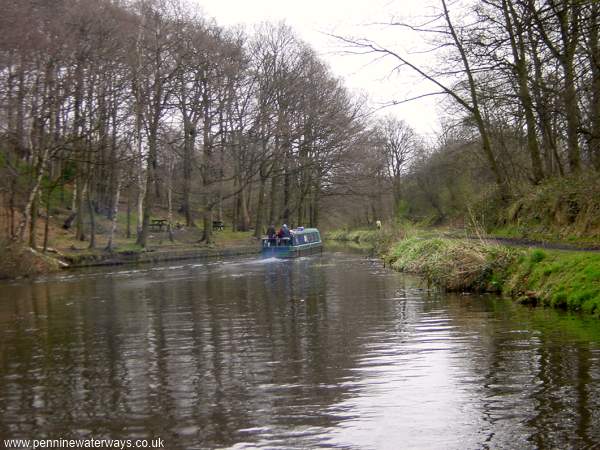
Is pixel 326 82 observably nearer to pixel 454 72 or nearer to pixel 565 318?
pixel 454 72

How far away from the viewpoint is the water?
6266 mm

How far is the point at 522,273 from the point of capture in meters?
15.4

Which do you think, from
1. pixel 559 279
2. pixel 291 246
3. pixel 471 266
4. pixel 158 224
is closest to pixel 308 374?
pixel 559 279

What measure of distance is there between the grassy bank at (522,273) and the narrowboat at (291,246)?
602 inches

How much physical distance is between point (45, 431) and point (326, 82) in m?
47.9

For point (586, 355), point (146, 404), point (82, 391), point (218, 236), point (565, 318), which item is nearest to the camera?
point (146, 404)

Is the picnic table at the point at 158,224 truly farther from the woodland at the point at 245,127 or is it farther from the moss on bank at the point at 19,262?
the moss on bank at the point at 19,262

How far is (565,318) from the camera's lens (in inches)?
467

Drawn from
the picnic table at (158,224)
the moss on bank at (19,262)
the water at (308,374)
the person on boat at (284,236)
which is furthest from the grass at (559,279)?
the picnic table at (158,224)

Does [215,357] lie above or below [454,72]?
below

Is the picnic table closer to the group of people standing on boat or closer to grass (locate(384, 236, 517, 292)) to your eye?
the group of people standing on boat

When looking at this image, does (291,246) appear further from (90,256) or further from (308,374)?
(308,374)

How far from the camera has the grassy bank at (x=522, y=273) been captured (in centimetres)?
1259

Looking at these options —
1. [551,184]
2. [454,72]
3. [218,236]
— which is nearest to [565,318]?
[551,184]
